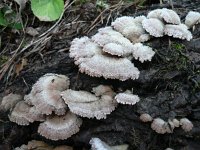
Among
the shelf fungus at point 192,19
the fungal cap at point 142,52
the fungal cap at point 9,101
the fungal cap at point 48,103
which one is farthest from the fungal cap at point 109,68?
the shelf fungus at point 192,19

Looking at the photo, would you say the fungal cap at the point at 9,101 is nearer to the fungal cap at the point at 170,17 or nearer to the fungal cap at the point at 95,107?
the fungal cap at the point at 95,107

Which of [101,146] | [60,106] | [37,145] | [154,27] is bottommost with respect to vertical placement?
[37,145]

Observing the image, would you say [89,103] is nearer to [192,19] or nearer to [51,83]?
[51,83]

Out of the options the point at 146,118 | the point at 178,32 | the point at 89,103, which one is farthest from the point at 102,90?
the point at 178,32

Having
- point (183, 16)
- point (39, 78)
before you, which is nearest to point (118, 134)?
point (39, 78)

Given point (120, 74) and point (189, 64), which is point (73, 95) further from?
point (189, 64)

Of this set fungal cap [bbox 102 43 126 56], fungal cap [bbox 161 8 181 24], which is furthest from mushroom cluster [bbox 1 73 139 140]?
fungal cap [bbox 161 8 181 24]
